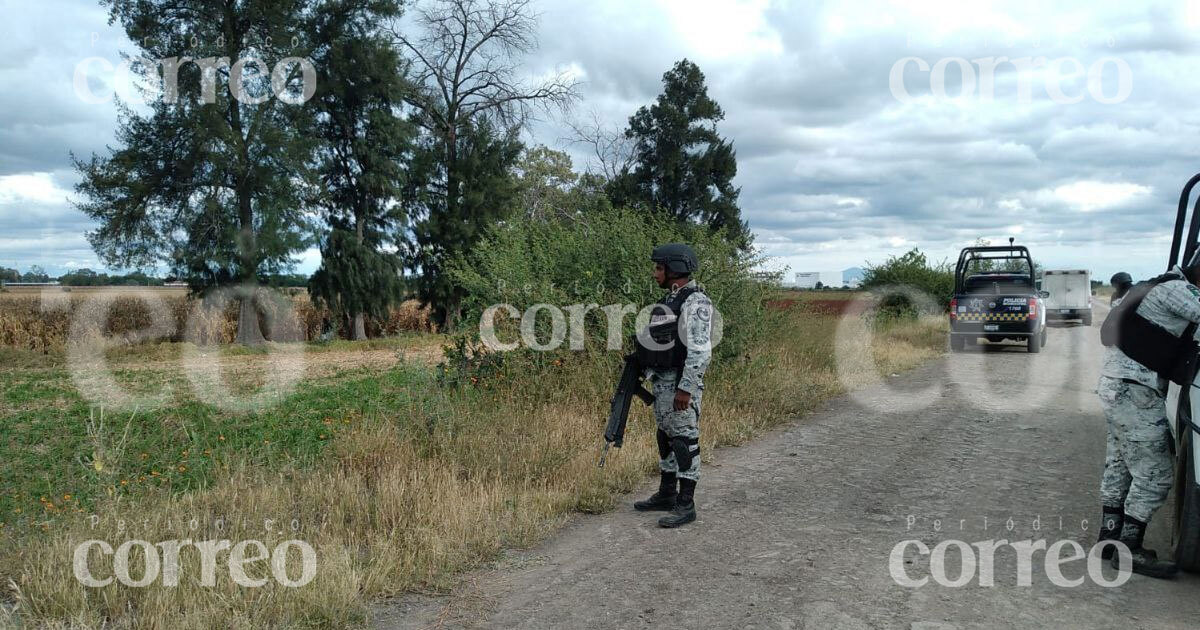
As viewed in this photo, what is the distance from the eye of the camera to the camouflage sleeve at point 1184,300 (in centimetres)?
428

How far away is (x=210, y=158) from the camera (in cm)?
2253

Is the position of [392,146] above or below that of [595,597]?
above

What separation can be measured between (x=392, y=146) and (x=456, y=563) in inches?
1023

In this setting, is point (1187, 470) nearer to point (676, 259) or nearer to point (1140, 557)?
point (1140, 557)

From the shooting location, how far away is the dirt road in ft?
13.0

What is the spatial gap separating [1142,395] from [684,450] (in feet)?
9.33

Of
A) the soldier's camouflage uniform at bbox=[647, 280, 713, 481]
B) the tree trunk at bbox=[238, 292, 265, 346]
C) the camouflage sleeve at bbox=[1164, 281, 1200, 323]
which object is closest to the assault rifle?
the soldier's camouflage uniform at bbox=[647, 280, 713, 481]

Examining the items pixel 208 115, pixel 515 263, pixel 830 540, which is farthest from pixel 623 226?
pixel 208 115

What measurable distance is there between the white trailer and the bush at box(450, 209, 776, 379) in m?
25.5

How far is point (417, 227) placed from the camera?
1211 inches

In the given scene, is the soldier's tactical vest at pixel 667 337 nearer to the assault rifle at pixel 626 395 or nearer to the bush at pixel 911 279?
the assault rifle at pixel 626 395

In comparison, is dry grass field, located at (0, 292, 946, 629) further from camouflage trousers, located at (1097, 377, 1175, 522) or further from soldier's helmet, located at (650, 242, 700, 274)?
camouflage trousers, located at (1097, 377, 1175, 522)

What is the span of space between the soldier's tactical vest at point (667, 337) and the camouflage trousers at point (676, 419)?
147 mm

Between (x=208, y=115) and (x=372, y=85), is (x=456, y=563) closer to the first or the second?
(x=208, y=115)
